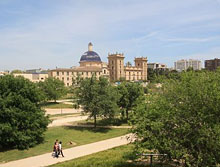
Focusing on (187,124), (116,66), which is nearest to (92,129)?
(187,124)

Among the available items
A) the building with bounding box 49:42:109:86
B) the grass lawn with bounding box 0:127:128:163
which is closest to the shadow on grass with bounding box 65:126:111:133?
the grass lawn with bounding box 0:127:128:163

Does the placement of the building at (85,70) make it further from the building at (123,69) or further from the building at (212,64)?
the building at (212,64)

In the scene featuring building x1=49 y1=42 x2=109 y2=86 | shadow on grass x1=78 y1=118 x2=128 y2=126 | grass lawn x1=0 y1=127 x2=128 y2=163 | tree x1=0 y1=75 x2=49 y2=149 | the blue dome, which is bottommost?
grass lawn x1=0 y1=127 x2=128 y2=163

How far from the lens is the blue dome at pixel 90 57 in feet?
421

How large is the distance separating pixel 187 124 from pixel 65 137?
621 inches

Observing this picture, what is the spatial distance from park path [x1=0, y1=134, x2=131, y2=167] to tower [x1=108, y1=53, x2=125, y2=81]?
9813 centimetres

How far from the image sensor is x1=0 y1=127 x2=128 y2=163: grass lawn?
739 inches

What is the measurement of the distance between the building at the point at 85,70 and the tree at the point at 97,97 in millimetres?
38017

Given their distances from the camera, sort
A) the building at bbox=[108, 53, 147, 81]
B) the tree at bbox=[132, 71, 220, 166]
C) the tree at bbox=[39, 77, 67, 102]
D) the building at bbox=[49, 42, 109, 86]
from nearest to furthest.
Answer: the tree at bbox=[132, 71, 220, 166] < the tree at bbox=[39, 77, 67, 102] < the building at bbox=[49, 42, 109, 86] < the building at bbox=[108, 53, 147, 81]

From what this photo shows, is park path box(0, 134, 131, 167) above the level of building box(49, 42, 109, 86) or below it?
A: below

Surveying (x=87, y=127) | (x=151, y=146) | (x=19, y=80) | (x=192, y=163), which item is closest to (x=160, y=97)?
(x=151, y=146)

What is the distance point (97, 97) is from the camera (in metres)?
26.8

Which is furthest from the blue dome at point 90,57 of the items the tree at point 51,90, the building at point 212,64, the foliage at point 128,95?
the foliage at point 128,95

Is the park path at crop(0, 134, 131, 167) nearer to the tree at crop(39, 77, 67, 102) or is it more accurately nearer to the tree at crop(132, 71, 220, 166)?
the tree at crop(132, 71, 220, 166)
